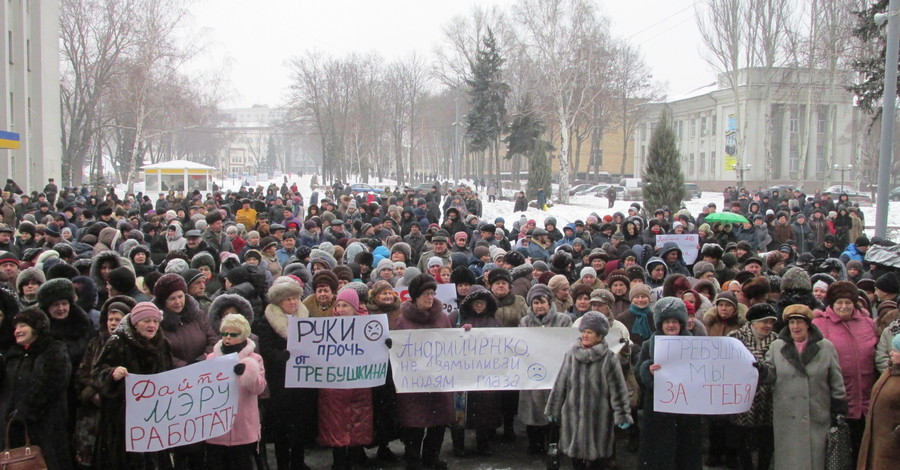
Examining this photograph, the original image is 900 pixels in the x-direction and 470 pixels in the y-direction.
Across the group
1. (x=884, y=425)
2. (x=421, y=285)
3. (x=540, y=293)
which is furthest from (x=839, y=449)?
(x=421, y=285)

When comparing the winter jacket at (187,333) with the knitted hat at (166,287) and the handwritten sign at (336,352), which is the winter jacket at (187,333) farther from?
the handwritten sign at (336,352)

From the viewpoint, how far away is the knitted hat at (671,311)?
5.75 meters

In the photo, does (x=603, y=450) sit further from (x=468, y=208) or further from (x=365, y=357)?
(x=468, y=208)

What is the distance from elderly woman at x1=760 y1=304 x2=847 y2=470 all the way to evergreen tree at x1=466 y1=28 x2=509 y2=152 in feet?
147

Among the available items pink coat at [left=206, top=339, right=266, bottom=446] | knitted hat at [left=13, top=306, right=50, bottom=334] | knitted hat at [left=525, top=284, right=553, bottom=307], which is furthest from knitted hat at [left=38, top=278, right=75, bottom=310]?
knitted hat at [left=525, top=284, right=553, bottom=307]

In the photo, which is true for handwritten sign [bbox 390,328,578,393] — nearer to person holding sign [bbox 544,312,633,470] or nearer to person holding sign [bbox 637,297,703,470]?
person holding sign [bbox 544,312,633,470]

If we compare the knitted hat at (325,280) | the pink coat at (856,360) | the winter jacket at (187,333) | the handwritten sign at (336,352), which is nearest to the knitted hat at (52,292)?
the winter jacket at (187,333)

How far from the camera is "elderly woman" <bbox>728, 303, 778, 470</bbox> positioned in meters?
6.20

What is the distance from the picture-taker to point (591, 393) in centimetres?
595

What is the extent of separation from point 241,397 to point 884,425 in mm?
4484

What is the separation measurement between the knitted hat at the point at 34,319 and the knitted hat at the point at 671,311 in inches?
171

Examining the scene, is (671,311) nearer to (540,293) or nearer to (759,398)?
(759,398)

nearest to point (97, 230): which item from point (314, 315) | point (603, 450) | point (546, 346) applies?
point (314, 315)

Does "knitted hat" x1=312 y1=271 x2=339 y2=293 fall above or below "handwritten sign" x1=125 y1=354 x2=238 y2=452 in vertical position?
above
